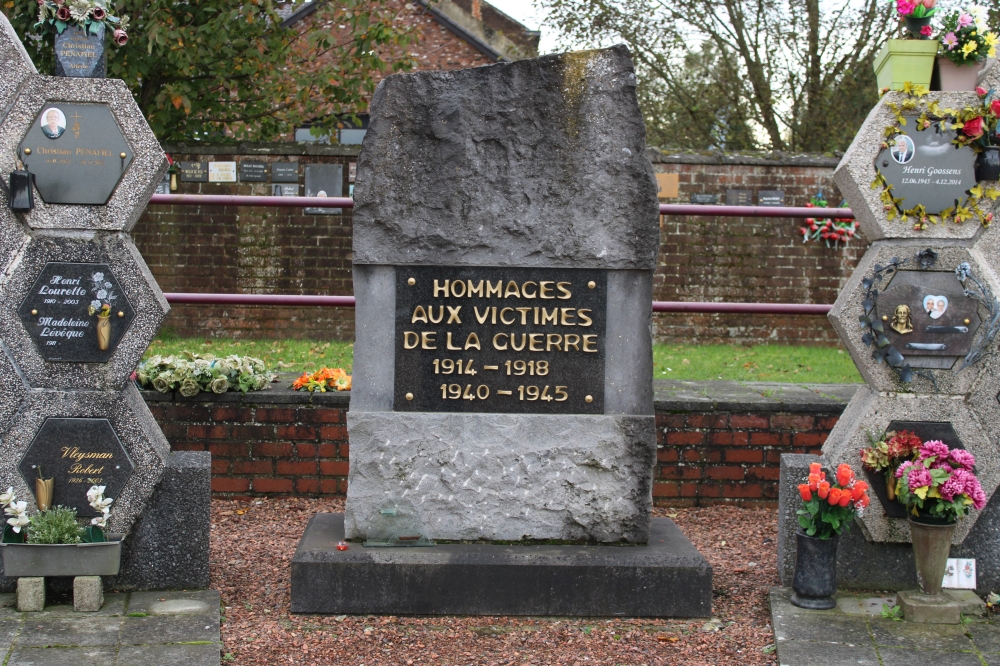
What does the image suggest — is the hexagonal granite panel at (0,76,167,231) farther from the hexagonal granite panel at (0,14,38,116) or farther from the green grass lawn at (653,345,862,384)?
the green grass lawn at (653,345,862,384)

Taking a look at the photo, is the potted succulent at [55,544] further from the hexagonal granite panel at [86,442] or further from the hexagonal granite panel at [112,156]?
the hexagonal granite panel at [112,156]

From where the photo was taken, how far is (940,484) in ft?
13.1

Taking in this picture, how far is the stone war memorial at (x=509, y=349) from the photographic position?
4.13 metres

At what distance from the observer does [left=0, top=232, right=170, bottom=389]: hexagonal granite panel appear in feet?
13.2

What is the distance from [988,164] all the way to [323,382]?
349 cm

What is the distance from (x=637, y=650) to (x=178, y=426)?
9.52ft

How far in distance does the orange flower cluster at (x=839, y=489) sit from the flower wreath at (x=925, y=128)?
1.11m

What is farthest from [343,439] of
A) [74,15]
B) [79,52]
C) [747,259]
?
[747,259]

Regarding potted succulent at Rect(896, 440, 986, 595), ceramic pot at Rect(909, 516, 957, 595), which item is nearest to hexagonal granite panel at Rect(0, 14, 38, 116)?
potted succulent at Rect(896, 440, 986, 595)

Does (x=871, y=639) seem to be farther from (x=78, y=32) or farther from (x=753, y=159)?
(x=753, y=159)

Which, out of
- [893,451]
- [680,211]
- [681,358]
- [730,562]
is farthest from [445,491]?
[681,358]

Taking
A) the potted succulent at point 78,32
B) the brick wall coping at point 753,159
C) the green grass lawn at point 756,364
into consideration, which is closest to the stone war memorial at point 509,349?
the potted succulent at point 78,32

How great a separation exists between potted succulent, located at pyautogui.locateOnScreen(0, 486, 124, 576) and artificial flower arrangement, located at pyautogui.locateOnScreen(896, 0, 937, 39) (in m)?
3.87

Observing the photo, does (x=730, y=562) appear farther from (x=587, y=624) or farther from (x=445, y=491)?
(x=445, y=491)
